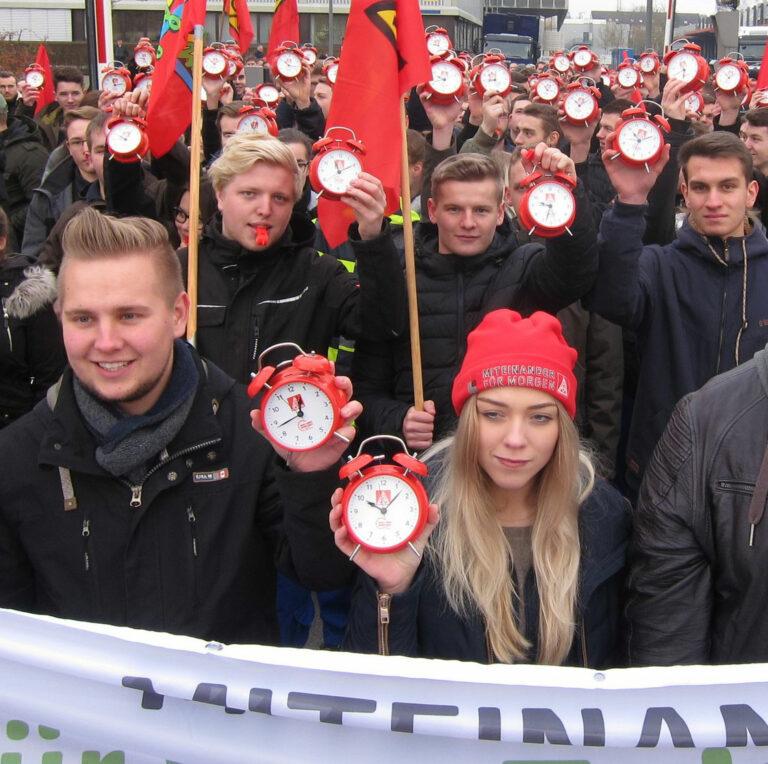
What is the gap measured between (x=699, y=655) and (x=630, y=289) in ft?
5.48

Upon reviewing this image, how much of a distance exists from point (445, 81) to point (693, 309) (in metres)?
2.94

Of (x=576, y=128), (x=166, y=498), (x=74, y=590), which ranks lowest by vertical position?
(x=74, y=590)

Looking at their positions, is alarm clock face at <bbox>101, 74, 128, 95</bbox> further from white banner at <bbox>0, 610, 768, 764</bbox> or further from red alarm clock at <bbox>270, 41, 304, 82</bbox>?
white banner at <bbox>0, 610, 768, 764</bbox>

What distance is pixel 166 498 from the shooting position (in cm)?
247

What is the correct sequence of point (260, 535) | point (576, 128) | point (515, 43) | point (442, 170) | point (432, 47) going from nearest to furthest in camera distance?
point (260, 535) → point (442, 170) → point (576, 128) → point (432, 47) → point (515, 43)

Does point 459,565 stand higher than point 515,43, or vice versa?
point 515,43

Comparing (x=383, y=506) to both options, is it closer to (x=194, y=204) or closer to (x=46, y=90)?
(x=194, y=204)

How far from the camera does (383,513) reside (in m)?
2.33

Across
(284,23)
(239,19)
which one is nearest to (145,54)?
(284,23)

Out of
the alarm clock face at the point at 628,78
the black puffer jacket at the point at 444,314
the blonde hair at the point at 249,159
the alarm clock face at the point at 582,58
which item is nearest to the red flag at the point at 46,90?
the alarm clock face at the point at 628,78

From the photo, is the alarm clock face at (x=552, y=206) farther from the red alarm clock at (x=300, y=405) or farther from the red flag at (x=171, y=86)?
the red flag at (x=171, y=86)

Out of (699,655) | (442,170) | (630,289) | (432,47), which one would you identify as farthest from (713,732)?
(432,47)

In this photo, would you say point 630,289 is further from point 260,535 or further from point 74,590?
point 74,590

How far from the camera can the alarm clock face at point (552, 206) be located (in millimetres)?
3602
